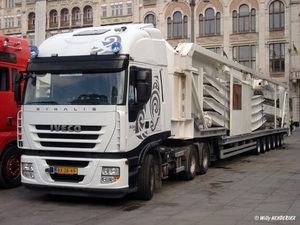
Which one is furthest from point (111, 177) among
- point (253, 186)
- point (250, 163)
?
point (250, 163)

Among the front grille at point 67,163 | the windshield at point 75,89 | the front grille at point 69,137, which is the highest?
the windshield at point 75,89

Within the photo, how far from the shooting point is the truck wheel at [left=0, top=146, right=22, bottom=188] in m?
10.8

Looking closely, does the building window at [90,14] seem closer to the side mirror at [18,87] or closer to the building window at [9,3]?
the building window at [9,3]

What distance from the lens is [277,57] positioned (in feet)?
161

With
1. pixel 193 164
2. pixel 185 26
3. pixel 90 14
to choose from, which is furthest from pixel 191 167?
pixel 90 14

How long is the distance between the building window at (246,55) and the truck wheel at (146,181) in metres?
42.3

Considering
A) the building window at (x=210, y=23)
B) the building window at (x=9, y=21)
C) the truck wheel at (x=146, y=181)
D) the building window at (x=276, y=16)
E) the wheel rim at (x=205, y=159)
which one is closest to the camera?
the truck wheel at (x=146, y=181)

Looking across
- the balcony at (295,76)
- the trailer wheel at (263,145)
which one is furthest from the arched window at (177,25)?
the trailer wheel at (263,145)

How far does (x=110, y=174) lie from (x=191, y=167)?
4.49m

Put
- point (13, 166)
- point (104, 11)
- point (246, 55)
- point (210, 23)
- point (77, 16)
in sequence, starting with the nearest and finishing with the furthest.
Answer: point (13, 166) → point (246, 55) → point (210, 23) → point (104, 11) → point (77, 16)

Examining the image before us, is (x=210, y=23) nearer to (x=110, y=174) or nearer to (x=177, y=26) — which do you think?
(x=177, y=26)

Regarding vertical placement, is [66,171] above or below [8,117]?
below

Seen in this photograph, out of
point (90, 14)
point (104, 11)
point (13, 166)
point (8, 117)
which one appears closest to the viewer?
point (8, 117)

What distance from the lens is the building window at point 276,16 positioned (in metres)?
48.9
